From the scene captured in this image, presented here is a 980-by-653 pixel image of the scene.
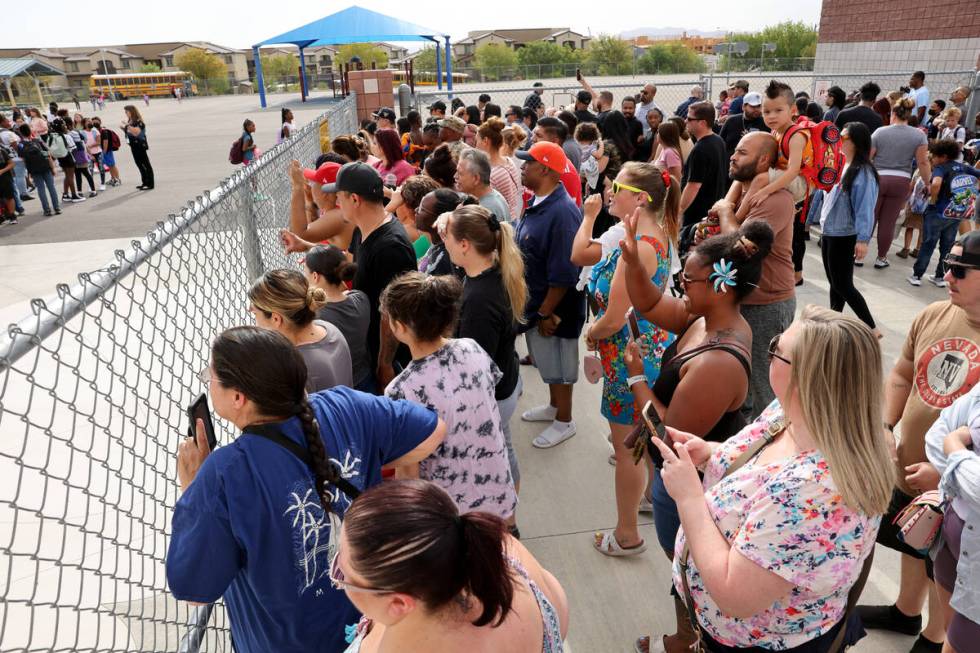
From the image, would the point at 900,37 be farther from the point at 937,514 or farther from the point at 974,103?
the point at 937,514

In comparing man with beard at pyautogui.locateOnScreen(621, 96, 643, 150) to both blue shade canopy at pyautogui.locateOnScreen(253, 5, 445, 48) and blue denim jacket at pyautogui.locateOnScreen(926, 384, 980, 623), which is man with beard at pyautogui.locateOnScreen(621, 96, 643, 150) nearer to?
blue denim jacket at pyautogui.locateOnScreen(926, 384, 980, 623)

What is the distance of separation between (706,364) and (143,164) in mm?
16113

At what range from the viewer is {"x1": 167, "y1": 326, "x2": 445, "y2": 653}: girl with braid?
62.4 inches

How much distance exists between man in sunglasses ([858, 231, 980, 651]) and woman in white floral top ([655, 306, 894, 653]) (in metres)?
0.86

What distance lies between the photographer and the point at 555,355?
444cm

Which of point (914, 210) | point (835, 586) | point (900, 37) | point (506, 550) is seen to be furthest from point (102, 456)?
point (900, 37)

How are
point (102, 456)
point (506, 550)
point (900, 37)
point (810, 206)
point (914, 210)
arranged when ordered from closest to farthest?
point (506, 550) → point (102, 456) → point (914, 210) → point (810, 206) → point (900, 37)

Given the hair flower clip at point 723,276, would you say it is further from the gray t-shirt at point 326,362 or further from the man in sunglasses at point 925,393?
the gray t-shirt at point 326,362

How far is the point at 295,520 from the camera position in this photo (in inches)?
67.3

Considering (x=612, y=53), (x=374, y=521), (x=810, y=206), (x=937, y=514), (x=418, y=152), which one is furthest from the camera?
(x=612, y=53)

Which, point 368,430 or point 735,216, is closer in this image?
point 368,430

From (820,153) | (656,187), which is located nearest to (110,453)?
(656,187)

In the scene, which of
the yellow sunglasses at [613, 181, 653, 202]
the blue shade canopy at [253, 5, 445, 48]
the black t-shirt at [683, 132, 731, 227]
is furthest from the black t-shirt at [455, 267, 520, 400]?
the blue shade canopy at [253, 5, 445, 48]

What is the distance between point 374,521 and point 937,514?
6.48ft
